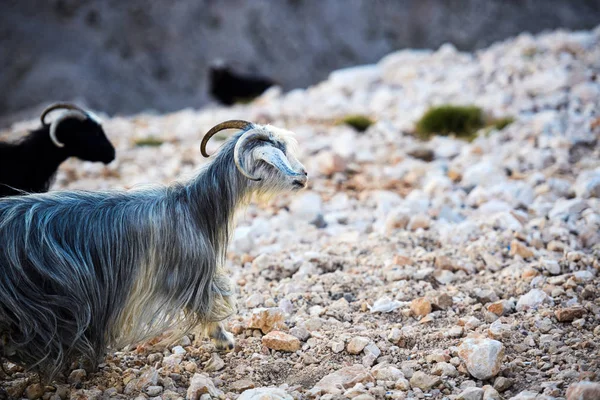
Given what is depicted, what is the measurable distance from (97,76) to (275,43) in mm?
5288

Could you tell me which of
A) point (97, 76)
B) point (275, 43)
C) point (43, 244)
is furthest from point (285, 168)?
point (275, 43)

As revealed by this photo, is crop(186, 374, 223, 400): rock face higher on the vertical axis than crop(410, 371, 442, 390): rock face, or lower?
higher

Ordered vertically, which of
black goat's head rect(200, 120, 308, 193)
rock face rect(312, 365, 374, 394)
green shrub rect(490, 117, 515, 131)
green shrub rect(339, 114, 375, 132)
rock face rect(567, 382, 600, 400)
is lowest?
rock face rect(567, 382, 600, 400)

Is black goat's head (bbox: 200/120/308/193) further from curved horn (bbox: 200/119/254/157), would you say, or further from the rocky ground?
the rocky ground

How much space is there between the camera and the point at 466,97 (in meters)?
9.84

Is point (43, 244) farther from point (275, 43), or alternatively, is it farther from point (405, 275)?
point (275, 43)

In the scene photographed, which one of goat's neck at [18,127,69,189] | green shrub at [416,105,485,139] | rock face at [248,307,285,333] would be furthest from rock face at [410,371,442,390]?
green shrub at [416,105,485,139]

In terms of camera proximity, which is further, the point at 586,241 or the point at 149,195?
the point at 586,241

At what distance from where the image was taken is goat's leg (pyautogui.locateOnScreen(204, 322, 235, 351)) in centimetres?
380

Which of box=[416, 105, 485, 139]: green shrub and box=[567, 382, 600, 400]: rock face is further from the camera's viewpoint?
box=[416, 105, 485, 139]: green shrub

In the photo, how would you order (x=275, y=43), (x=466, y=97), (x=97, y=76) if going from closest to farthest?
(x=466, y=97) < (x=97, y=76) < (x=275, y=43)

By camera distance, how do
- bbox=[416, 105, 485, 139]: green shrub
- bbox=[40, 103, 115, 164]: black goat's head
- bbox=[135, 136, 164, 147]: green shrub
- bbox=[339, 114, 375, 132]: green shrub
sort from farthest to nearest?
1. bbox=[135, 136, 164, 147]: green shrub
2. bbox=[339, 114, 375, 132]: green shrub
3. bbox=[416, 105, 485, 139]: green shrub
4. bbox=[40, 103, 115, 164]: black goat's head

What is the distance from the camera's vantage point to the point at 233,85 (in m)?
16.9

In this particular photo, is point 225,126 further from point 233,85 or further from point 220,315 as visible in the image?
point 233,85
